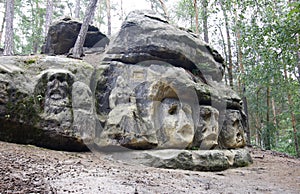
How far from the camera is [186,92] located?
782cm

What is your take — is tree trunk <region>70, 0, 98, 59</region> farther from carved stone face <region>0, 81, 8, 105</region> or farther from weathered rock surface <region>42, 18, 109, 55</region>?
carved stone face <region>0, 81, 8, 105</region>

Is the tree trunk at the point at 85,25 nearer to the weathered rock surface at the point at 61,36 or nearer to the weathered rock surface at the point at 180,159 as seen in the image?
the weathered rock surface at the point at 61,36

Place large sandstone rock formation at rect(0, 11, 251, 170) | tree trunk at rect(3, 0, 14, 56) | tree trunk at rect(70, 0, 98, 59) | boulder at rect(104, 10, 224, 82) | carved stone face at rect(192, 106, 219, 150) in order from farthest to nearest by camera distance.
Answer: tree trunk at rect(3, 0, 14, 56) < tree trunk at rect(70, 0, 98, 59) < boulder at rect(104, 10, 224, 82) < carved stone face at rect(192, 106, 219, 150) < large sandstone rock formation at rect(0, 11, 251, 170)

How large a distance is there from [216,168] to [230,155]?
3.86 ft

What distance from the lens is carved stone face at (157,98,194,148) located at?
7035mm

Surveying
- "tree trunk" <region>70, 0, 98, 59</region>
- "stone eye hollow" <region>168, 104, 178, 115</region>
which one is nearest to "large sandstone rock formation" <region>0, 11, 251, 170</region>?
"stone eye hollow" <region>168, 104, 178, 115</region>

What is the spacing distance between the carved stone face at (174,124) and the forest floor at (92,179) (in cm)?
113

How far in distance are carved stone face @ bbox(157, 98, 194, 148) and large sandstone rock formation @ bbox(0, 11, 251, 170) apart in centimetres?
3

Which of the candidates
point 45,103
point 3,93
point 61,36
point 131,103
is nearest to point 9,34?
point 61,36

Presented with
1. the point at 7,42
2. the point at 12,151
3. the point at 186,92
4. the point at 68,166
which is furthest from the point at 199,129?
the point at 7,42

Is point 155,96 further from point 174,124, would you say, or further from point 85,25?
point 85,25

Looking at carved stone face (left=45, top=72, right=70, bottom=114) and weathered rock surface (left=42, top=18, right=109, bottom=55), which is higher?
weathered rock surface (left=42, top=18, right=109, bottom=55)

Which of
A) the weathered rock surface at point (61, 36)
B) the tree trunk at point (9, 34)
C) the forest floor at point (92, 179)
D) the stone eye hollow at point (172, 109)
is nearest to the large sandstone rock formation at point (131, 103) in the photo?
the stone eye hollow at point (172, 109)

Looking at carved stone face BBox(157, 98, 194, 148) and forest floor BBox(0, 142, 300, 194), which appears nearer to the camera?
forest floor BBox(0, 142, 300, 194)
